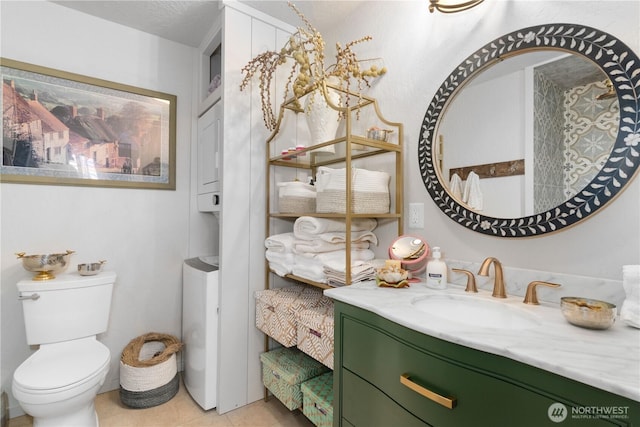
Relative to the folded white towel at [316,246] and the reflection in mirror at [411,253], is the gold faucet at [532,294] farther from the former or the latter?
the folded white towel at [316,246]

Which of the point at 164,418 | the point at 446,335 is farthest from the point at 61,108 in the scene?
the point at 446,335

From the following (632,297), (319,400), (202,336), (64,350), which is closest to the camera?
(632,297)

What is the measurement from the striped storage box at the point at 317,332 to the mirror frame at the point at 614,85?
721mm

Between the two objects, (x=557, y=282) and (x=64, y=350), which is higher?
(x=557, y=282)

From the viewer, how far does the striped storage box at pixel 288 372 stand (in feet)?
5.22

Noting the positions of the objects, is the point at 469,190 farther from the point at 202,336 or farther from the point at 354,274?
the point at 202,336

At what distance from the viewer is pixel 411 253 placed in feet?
4.60

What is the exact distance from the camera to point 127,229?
2.10 meters

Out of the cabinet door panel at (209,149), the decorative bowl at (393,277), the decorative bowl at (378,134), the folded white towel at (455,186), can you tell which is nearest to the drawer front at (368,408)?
the decorative bowl at (393,277)

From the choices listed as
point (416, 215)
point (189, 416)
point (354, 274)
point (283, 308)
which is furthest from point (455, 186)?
point (189, 416)

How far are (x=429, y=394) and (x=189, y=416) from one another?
61.6 inches

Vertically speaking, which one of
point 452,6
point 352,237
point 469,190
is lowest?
point 352,237

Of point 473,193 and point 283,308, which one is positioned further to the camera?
point 283,308

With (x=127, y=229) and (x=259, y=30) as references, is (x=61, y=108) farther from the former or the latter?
(x=259, y=30)
